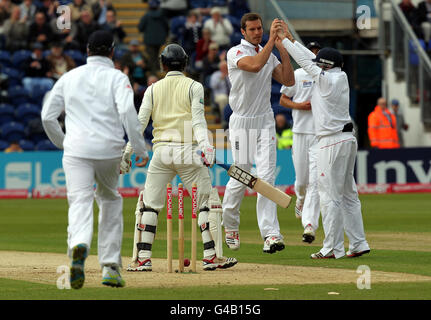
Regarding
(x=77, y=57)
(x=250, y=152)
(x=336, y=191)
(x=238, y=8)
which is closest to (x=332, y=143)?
(x=336, y=191)

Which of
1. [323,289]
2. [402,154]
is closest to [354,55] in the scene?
[402,154]

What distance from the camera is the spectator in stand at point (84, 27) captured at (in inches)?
1115

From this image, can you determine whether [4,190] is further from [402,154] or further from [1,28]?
[402,154]

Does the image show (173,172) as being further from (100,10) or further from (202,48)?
(100,10)

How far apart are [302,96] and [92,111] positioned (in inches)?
240

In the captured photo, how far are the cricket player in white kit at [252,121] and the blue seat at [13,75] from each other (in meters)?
15.9

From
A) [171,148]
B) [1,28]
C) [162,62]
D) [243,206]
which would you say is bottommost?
[243,206]

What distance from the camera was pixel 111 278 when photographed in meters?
8.93

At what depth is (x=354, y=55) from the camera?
30.2 m

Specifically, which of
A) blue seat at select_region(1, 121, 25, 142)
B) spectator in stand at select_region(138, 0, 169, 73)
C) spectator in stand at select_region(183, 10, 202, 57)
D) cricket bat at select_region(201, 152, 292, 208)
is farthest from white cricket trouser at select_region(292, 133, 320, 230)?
spectator in stand at select_region(138, 0, 169, 73)

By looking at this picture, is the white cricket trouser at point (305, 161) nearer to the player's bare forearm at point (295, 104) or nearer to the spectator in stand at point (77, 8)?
the player's bare forearm at point (295, 104)

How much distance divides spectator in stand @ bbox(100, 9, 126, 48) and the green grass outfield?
6804 mm

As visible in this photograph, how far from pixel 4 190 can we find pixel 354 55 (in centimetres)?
1118

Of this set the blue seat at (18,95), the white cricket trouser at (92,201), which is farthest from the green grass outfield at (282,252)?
the blue seat at (18,95)
